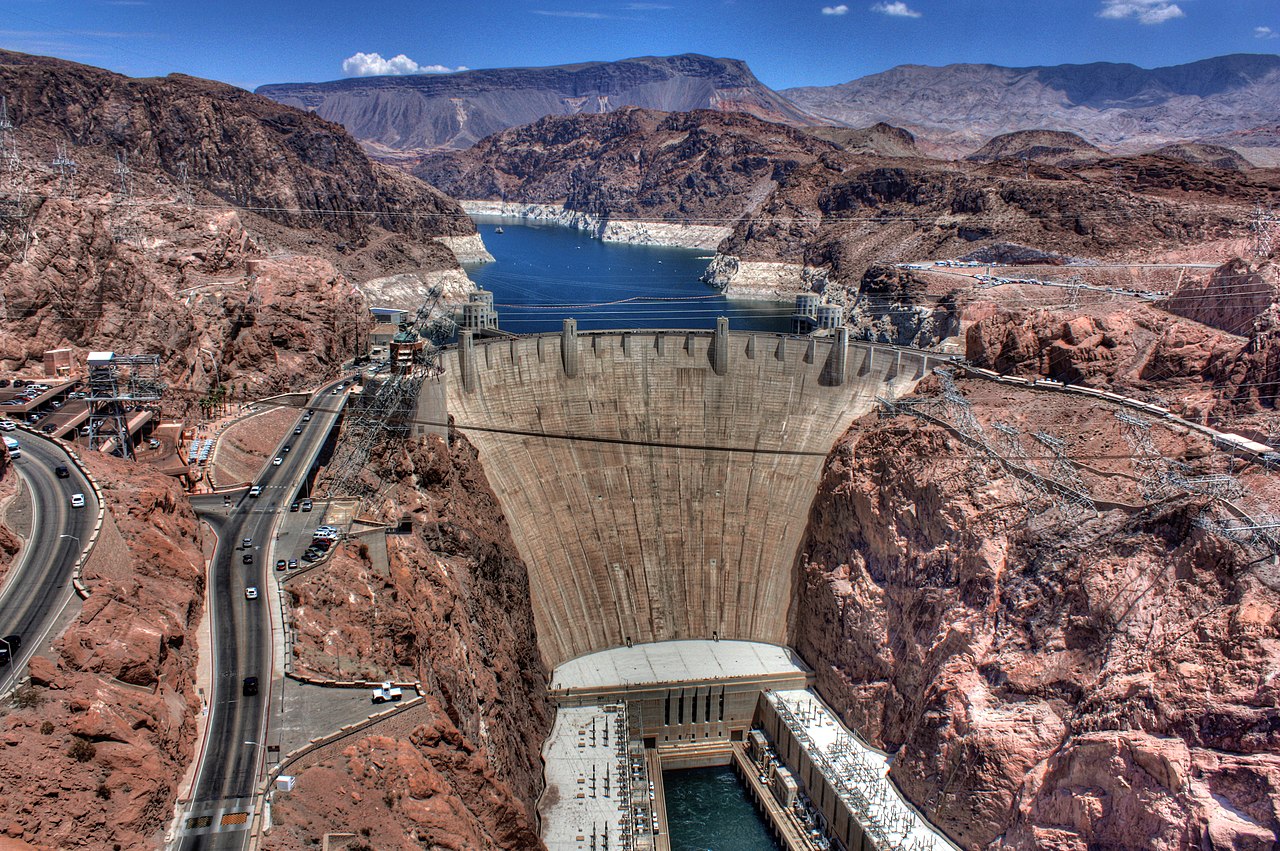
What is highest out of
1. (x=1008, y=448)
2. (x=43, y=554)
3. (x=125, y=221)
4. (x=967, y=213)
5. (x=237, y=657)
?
(x=967, y=213)

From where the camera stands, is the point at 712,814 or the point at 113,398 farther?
the point at 712,814

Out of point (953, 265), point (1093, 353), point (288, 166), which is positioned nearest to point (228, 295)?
point (1093, 353)

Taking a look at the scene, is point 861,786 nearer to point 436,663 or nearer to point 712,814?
point 712,814

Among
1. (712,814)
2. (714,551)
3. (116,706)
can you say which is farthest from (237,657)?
(714,551)

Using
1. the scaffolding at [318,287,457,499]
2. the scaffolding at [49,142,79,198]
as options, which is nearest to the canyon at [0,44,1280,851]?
the scaffolding at [318,287,457,499]

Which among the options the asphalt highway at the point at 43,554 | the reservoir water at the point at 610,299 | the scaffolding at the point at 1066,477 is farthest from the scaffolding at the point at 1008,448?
the reservoir water at the point at 610,299

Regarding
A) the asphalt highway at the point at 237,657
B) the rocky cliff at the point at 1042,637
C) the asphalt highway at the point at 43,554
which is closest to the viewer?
the asphalt highway at the point at 237,657

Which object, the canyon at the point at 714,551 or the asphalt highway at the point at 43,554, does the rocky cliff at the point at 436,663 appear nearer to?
the canyon at the point at 714,551
